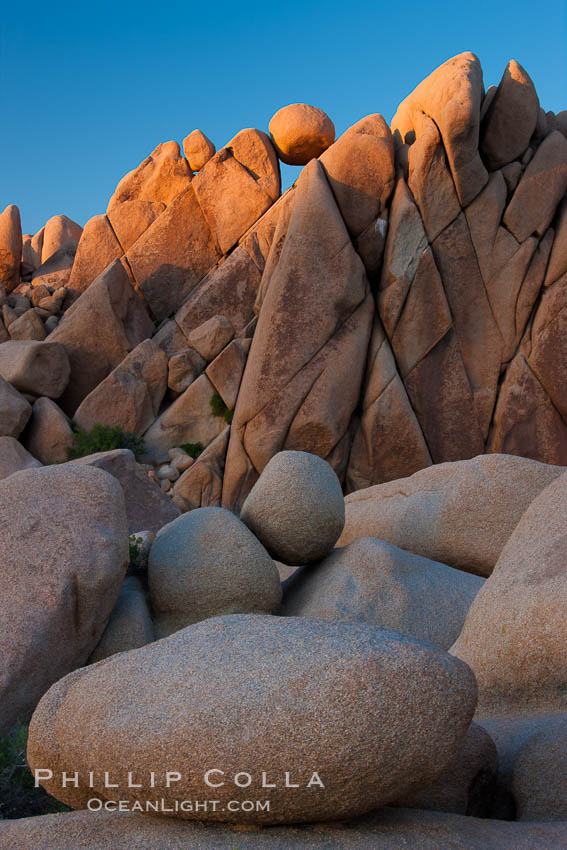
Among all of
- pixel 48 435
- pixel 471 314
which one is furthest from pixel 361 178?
pixel 48 435

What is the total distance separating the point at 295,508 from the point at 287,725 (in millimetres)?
5682

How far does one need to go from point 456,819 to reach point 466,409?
1653 centimetres

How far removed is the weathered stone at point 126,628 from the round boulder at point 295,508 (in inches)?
67.8

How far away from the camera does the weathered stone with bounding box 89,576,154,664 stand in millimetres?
7547

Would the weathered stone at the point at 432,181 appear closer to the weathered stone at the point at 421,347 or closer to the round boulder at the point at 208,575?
the weathered stone at the point at 421,347

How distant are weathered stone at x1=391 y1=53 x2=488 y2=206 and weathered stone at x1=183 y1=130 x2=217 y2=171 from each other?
7.85m

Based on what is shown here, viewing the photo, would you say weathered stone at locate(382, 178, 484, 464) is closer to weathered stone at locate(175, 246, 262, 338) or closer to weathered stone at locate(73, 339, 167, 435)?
weathered stone at locate(175, 246, 262, 338)

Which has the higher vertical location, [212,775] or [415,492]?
[212,775]

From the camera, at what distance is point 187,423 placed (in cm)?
2044

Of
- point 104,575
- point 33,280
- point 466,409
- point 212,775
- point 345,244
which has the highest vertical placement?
point 33,280

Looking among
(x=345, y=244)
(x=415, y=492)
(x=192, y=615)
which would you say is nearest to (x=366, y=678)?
(x=192, y=615)

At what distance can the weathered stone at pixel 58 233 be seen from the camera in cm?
3319

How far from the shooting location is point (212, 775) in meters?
3.14

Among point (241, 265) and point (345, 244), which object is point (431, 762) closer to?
point (345, 244)
